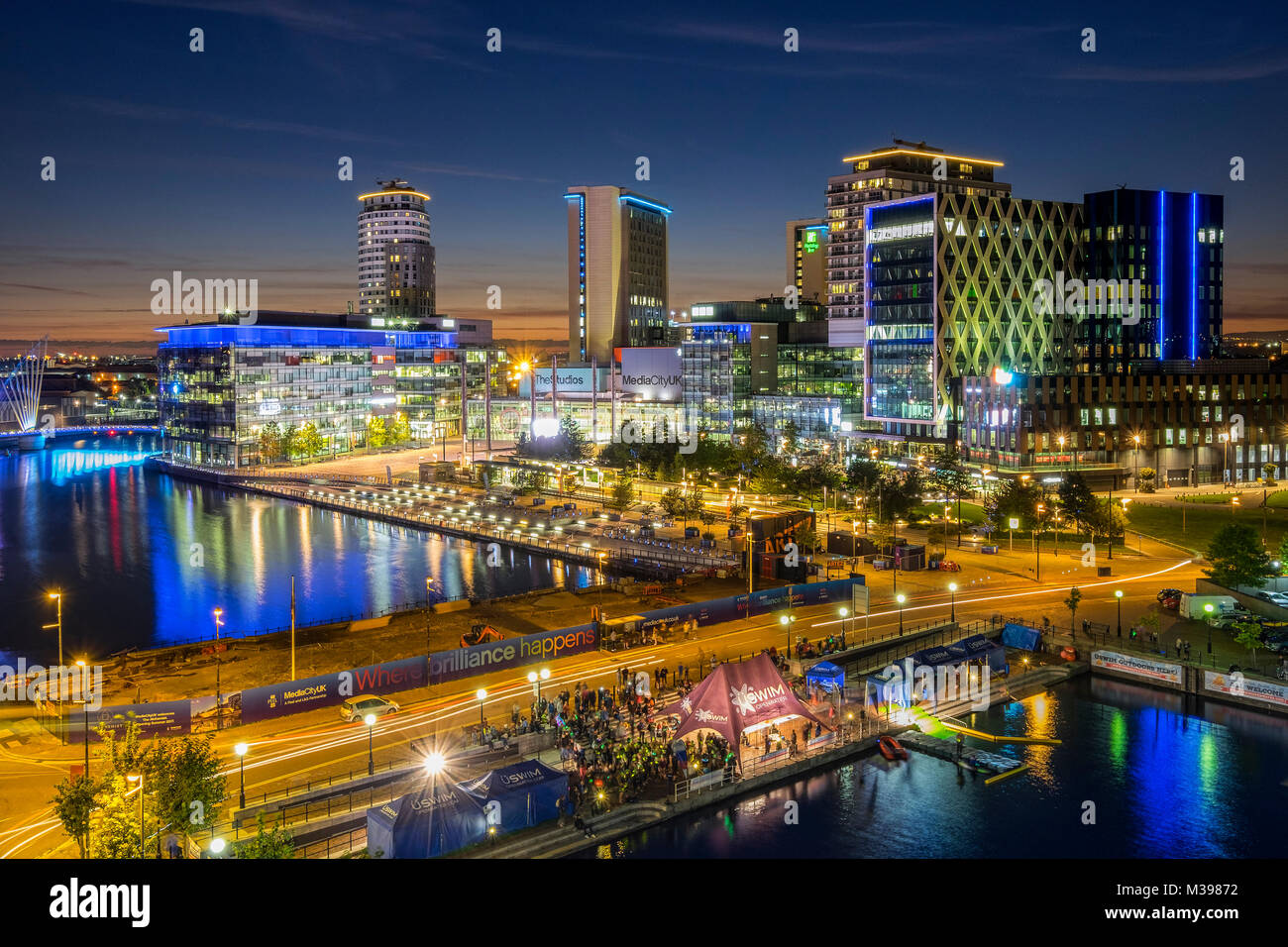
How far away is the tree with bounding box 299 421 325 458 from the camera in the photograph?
10975cm

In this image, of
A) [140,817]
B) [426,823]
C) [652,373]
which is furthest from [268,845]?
[652,373]

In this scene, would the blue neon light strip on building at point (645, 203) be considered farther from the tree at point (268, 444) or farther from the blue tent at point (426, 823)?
the blue tent at point (426, 823)

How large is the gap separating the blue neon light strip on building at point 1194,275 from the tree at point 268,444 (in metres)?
96.5

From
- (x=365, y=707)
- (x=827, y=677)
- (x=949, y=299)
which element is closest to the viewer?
(x=365, y=707)

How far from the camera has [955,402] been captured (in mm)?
87188

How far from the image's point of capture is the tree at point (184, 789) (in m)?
19.1

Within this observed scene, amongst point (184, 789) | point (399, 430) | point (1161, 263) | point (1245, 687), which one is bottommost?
point (1245, 687)

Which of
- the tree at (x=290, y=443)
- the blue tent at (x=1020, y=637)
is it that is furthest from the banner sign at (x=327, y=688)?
the tree at (x=290, y=443)

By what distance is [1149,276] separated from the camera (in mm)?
103125

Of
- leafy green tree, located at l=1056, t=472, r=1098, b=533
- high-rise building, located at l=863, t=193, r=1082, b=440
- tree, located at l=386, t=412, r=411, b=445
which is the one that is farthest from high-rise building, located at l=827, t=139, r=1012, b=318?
leafy green tree, located at l=1056, t=472, r=1098, b=533

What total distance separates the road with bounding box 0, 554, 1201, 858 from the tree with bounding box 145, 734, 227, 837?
8.18 ft

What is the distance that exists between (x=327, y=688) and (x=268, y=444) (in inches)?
3353

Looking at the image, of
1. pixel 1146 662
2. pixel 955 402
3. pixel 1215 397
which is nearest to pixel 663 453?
pixel 955 402

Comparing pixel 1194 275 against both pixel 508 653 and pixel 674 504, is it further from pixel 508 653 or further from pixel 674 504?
pixel 508 653
